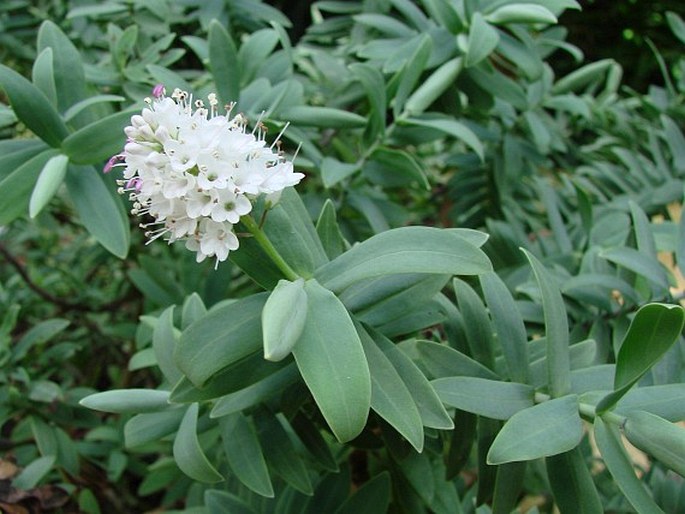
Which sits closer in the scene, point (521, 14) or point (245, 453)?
point (245, 453)

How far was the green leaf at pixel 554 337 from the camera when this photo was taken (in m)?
0.56

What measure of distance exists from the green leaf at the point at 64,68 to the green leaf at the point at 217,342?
381mm

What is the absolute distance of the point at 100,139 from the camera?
2.29 feet

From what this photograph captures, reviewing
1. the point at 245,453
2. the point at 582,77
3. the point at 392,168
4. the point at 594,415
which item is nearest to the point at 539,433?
the point at 594,415

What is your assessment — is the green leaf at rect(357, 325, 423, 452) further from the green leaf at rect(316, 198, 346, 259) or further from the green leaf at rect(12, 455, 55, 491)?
the green leaf at rect(12, 455, 55, 491)

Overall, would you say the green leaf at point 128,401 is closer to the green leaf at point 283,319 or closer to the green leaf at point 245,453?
the green leaf at point 245,453

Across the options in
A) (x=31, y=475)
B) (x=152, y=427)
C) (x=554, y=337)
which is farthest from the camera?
(x=31, y=475)

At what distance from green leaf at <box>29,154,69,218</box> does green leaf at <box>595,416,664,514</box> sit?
502mm

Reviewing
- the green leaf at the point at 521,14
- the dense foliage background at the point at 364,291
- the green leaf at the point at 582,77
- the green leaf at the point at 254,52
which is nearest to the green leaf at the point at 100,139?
the dense foliage background at the point at 364,291

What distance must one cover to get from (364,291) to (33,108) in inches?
15.3

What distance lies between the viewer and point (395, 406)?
20.5 inches

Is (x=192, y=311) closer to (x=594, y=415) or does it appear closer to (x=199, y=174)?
(x=199, y=174)

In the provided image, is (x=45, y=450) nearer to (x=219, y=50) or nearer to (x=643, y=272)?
(x=219, y=50)

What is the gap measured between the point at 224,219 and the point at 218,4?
74 centimetres
